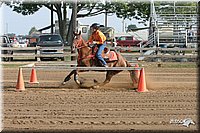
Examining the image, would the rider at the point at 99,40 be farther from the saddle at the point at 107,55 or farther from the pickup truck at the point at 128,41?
the pickup truck at the point at 128,41

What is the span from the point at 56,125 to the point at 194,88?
7.11 m

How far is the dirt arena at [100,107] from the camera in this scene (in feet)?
28.3

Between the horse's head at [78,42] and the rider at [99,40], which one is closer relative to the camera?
the rider at [99,40]

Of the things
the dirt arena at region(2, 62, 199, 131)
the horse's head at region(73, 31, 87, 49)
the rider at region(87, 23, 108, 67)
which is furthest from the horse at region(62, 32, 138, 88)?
the dirt arena at region(2, 62, 199, 131)

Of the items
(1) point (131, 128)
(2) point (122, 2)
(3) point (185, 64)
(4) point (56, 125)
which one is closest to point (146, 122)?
(1) point (131, 128)

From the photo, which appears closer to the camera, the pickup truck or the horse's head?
the horse's head

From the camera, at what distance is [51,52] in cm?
2945

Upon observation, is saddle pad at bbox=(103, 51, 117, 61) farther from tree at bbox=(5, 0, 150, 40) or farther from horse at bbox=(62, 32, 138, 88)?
tree at bbox=(5, 0, 150, 40)

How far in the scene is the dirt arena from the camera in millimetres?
8625

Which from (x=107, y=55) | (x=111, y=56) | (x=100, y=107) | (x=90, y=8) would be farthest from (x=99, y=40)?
(x=90, y=8)

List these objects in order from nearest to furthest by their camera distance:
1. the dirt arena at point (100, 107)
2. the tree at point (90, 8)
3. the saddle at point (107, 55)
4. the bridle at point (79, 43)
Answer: the dirt arena at point (100, 107)
the saddle at point (107, 55)
the bridle at point (79, 43)
the tree at point (90, 8)

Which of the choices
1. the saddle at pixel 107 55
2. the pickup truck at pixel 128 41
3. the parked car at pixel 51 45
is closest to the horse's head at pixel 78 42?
the saddle at pixel 107 55

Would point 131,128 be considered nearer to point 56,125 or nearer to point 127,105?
point 56,125

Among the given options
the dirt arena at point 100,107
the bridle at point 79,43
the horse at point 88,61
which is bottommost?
the dirt arena at point 100,107
